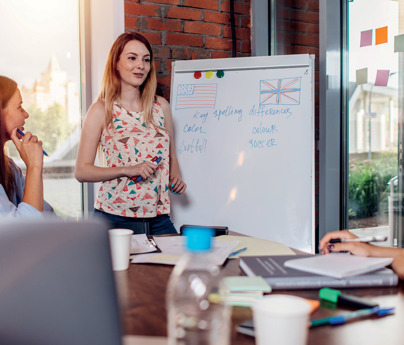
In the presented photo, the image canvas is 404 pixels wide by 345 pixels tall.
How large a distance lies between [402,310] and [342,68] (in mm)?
2098

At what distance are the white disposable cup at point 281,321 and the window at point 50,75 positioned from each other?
8.65 feet

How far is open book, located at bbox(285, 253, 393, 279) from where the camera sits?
0.95 metres

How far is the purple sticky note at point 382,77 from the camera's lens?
235 cm

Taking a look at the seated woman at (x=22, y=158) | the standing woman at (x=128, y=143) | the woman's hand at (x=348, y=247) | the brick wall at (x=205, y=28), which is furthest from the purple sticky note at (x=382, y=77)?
the seated woman at (x=22, y=158)

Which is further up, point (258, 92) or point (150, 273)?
point (258, 92)

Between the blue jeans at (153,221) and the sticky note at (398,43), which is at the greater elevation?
the sticky note at (398,43)

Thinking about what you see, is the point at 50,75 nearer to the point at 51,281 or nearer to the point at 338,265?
the point at 338,265

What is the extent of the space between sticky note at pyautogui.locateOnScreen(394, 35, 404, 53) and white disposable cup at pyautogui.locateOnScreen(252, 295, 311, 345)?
6.64 feet

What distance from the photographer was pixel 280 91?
2607mm

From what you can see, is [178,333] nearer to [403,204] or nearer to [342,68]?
[403,204]

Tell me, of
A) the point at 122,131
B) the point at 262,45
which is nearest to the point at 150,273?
the point at 122,131

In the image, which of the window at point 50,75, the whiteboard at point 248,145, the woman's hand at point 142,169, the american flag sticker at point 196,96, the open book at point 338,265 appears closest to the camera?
the open book at point 338,265

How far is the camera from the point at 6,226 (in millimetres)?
402

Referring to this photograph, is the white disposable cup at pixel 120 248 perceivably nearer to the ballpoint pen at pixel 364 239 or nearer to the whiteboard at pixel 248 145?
the ballpoint pen at pixel 364 239
